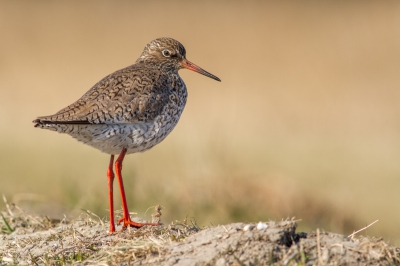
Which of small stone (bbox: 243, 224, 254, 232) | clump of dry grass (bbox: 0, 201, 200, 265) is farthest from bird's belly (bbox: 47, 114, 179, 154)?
small stone (bbox: 243, 224, 254, 232)

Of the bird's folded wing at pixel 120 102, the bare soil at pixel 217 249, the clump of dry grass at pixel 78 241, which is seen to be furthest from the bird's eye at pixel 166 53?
the bare soil at pixel 217 249

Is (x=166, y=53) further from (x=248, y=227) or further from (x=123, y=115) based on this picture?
(x=248, y=227)

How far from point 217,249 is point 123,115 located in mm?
1786

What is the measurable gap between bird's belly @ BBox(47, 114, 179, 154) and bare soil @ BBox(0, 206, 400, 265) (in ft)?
2.68

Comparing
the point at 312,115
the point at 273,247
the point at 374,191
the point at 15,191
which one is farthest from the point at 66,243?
the point at 312,115

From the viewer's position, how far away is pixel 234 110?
14180mm

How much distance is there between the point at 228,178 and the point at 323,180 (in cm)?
217

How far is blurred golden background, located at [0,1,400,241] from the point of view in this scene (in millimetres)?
8766

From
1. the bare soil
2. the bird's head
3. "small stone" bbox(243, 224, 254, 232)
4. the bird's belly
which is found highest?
the bird's head

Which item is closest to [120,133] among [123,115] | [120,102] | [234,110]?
[123,115]

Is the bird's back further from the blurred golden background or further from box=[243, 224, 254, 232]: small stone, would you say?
the blurred golden background

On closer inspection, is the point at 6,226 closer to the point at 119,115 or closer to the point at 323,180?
the point at 119,115

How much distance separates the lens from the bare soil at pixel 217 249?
4.36m

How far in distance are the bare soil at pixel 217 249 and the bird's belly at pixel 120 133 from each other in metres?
0.82
